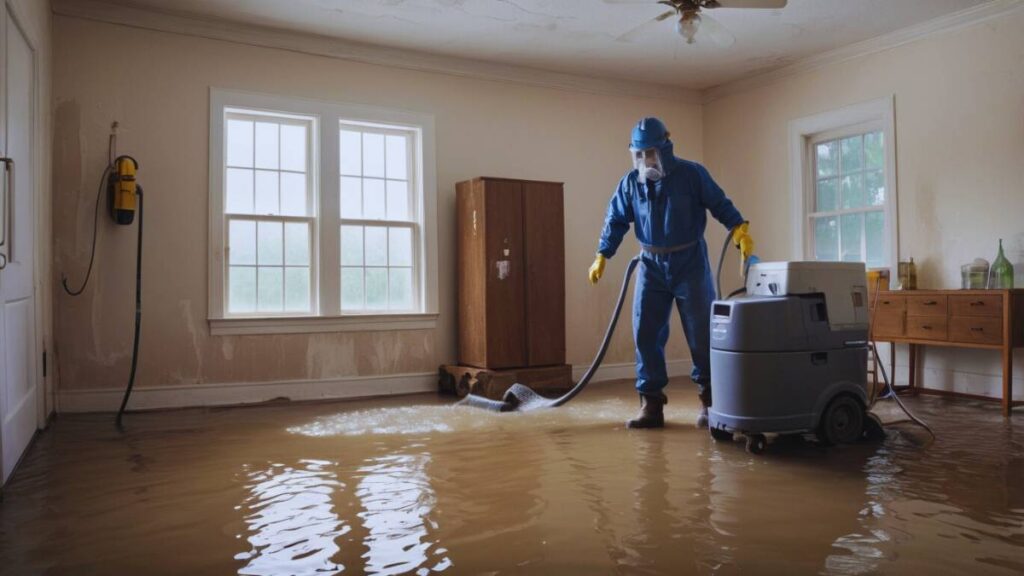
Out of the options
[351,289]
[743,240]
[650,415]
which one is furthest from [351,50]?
[650,415]

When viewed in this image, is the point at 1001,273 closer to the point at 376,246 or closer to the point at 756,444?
the point at 756,444

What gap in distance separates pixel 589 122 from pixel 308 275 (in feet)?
9.78

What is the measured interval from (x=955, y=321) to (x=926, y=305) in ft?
0.75

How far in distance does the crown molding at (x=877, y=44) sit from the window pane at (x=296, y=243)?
424 centimetres

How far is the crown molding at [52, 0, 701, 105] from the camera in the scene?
16.0 ft

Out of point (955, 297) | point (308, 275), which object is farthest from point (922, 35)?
point (308, 275)

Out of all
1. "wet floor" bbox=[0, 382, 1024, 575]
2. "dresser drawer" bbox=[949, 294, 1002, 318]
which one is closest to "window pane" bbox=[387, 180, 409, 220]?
"wet floor" bbox=[0, 382, 1024, 575]

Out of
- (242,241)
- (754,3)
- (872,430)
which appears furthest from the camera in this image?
(242,241)

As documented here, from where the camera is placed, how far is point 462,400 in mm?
5180

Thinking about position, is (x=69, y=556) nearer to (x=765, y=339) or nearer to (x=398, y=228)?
(x=765, y=339)

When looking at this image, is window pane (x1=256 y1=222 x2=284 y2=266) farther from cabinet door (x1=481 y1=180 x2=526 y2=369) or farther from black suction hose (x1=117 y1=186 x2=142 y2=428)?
cabinet door (x1=481 y1=180 x2=526 y2=369)

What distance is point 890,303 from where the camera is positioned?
5168mm

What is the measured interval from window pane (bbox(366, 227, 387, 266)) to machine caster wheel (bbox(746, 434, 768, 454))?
11.0ft

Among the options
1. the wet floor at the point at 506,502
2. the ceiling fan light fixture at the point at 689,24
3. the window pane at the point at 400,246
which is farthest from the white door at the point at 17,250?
A: the ceiling fan light fixture at the point at 689,24
